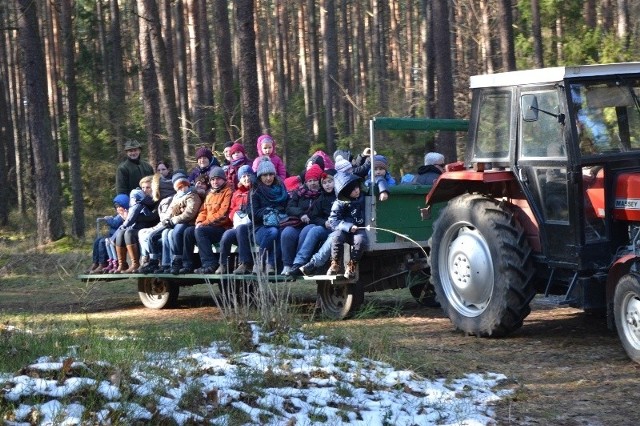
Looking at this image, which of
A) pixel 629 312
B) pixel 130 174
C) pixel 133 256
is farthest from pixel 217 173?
pixel 629 312

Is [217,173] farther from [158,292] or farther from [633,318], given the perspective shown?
[633,318]

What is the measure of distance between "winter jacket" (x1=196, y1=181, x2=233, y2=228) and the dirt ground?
1122mm

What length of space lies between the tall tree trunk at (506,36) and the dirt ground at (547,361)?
906cm

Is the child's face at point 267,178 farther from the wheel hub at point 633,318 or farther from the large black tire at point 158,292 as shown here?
the wheel hub at point 633,318

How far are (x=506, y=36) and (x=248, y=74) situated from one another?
643cm

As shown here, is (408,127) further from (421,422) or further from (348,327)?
(421,422)

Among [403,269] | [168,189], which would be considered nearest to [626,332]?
[403,269]

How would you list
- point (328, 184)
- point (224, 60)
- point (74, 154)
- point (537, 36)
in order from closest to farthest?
point (328, 184), point (224, 60), point (537, 36), point (74, 154)

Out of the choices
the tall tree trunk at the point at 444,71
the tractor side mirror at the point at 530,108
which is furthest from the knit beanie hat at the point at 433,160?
the tall tree trunk at the point at 444,71

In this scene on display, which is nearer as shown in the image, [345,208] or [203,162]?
[345,208]

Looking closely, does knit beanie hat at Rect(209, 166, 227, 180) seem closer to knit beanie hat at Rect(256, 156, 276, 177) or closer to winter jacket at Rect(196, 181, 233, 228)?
winter jacket at Rect(196, 181, 233, 228)

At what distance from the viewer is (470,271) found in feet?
31.9

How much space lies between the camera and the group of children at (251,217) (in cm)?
1102

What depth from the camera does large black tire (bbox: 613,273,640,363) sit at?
25.9 feet
